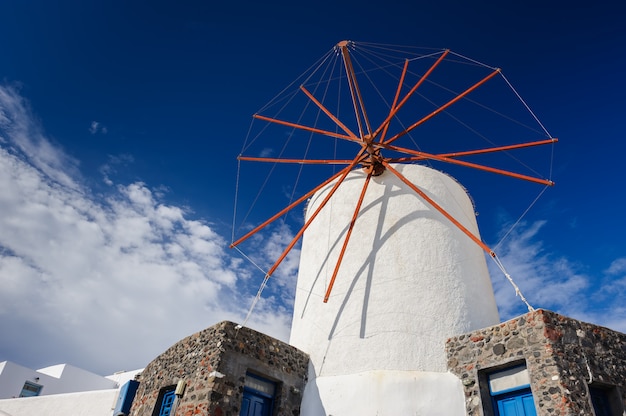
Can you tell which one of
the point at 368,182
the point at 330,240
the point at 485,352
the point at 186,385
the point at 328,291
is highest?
the point at 368,182

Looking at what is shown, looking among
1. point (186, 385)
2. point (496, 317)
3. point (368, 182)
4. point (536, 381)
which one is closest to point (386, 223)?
point (368, 182)

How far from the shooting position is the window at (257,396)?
923 centimetres

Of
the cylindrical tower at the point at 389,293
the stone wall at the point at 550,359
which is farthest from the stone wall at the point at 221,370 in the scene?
the stone wall at the point at 550,359

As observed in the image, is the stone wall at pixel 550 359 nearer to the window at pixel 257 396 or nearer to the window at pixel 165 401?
the window at pixel 257 396

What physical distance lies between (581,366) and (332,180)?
809 cm

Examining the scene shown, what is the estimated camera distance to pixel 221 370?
888 cm

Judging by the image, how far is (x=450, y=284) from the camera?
10.8 meters

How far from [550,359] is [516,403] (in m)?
1.13

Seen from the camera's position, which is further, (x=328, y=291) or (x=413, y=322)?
(x=328, y=291)

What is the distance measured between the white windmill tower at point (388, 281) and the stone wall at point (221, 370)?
0.56 m

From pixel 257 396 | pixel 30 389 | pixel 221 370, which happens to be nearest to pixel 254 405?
pixel 257 396

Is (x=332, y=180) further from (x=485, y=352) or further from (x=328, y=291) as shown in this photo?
(x=485, y=352)

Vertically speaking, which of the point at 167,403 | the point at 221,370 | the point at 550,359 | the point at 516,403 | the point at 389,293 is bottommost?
the point at 167,403

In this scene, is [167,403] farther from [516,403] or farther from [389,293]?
[516,403]
